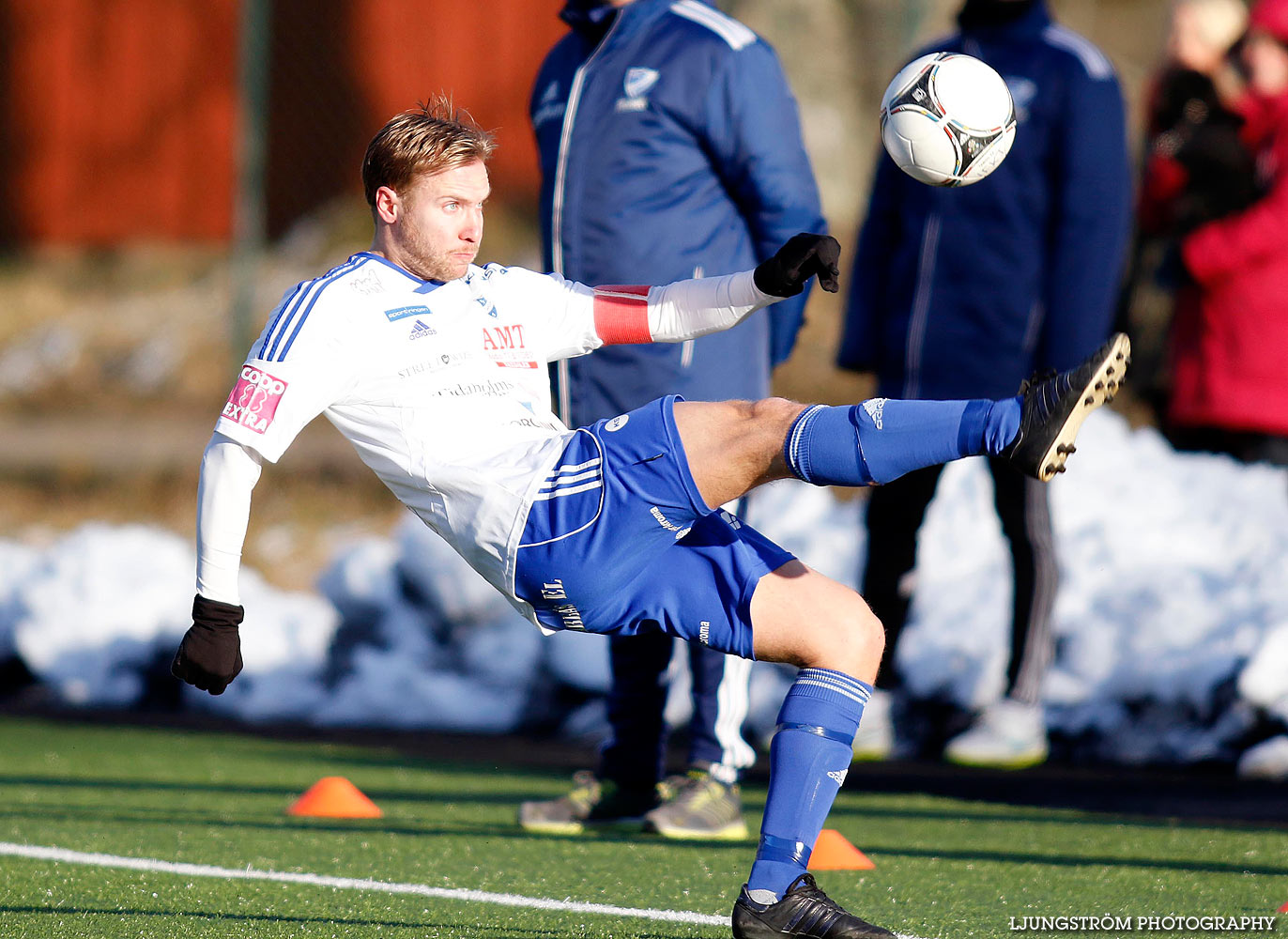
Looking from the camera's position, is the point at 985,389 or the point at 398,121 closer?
the point at 398,121

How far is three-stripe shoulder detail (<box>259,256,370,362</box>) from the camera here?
358 cm

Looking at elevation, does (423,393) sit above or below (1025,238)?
below

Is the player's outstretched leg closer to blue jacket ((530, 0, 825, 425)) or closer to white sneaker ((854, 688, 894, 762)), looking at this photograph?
blue jacket ((530, 0, 825, 425))

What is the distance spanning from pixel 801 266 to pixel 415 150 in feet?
2.75

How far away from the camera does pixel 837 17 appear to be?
12531mm

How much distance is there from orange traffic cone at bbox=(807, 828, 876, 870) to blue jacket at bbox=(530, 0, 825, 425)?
1.25m

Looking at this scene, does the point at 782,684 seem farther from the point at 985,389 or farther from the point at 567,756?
the point at 985,389

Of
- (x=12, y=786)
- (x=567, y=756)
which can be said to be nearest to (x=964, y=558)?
(x=567, y=756)

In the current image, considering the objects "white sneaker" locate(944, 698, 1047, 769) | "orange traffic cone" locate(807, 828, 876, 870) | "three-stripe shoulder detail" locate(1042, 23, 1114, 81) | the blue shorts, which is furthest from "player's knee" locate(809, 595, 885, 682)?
"three-stripe shoulder detail" locate(1042, 23, 1114, 81)

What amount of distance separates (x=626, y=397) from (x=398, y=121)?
4.76ft

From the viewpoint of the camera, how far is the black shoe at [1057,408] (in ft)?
10.5

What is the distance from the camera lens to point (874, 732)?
20.8ft

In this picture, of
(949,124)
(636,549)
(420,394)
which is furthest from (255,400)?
(949,124)

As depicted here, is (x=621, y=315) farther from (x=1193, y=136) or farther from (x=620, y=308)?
(x=1193, y=136)
